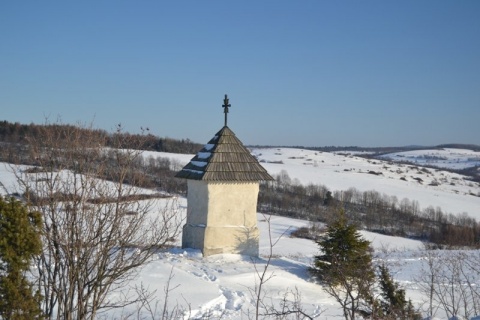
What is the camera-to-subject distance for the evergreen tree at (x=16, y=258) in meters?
4.14

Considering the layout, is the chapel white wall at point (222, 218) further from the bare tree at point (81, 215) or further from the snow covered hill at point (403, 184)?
the snow covered hill at point (403, 184)

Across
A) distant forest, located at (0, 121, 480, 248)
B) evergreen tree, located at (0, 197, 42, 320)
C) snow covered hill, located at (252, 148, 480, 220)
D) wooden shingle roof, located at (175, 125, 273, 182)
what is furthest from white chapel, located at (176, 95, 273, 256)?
snow covered hill, located at (252, 148, 480, 220)

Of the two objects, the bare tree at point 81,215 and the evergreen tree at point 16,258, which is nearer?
the evergreen tree at point 16,258

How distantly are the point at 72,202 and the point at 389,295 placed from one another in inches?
273

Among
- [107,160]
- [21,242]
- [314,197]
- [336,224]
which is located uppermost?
[107,160]

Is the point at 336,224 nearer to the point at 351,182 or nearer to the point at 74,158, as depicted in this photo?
the point at 74,158

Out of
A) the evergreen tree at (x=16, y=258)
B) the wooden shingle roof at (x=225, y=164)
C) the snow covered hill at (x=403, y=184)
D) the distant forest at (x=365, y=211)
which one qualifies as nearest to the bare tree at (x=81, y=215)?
the evergreen tree at (x=16, y=258)

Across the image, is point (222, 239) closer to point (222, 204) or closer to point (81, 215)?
point (222, 204)

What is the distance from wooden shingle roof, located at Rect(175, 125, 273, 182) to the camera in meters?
11.4

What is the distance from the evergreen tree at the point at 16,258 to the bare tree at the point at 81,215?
394 mm

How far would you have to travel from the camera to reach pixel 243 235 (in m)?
11.5

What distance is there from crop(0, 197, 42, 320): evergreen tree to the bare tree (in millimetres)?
394

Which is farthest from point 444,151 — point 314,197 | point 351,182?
point 314,197

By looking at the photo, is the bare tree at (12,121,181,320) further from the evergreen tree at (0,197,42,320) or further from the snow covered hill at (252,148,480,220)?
the snow covered hill at (252,148,480,220)
